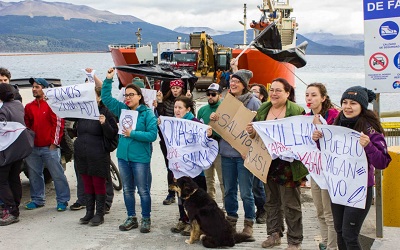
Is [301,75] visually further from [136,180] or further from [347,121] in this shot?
[347,121]

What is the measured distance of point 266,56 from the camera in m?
34.5

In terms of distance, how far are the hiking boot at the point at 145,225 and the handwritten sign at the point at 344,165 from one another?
8.72ft

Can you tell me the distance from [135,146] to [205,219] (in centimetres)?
137

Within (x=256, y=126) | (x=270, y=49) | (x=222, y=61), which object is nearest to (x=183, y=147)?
(x=256, y=126)

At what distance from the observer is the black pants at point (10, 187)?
24.2 ft

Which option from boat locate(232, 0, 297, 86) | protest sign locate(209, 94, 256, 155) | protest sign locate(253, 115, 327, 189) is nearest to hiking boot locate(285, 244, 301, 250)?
protest sign locate(253, 115, 327, 189)

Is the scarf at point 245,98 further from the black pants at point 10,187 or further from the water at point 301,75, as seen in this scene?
the black pants at point 10,187

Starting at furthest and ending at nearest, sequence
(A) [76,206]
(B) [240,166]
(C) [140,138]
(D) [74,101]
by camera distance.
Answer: (A) [76,206] → (D) [74,101] → (C) [140,138] → (B) [240,166]

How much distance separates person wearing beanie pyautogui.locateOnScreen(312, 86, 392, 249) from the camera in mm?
4648

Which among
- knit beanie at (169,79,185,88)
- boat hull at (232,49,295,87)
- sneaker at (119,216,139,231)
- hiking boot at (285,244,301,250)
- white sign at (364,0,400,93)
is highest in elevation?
boat hull at (232,49,295,87)

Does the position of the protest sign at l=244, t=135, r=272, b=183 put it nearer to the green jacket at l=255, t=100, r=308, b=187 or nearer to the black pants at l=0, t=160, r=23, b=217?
the green jacket at l=255, t=100, r=308, b=187

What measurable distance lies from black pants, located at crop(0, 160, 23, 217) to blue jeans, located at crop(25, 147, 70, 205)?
17.0 inches

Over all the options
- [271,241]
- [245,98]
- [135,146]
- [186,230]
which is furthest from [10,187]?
[271,241]

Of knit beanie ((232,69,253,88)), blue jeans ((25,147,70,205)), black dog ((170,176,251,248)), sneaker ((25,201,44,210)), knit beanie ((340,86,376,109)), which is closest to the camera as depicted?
knit beanie ((340,86,376,109))
